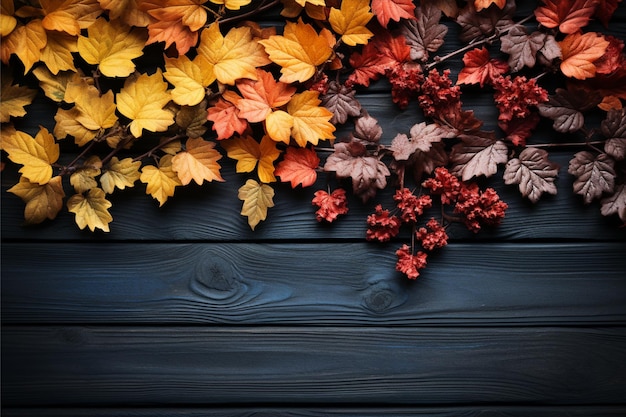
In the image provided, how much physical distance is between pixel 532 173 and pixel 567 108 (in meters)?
0.13

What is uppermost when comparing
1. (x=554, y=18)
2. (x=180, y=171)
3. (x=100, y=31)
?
(x=554, y=18)

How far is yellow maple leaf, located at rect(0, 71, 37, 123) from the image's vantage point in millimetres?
979

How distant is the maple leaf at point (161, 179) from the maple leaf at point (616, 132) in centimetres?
78

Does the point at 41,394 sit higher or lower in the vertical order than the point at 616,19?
lower

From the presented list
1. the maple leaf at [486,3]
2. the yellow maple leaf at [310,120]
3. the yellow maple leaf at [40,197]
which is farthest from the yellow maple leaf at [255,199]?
the maple leaf at [486,3]

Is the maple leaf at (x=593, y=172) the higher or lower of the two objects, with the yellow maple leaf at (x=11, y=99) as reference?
higher

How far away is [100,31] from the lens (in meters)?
0.95

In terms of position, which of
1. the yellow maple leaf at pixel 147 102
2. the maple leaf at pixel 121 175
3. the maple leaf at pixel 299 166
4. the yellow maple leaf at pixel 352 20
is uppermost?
the yellow maple leaf at pixel 352 20

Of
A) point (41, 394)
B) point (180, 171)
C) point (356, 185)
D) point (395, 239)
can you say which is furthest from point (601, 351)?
point (41, 394)

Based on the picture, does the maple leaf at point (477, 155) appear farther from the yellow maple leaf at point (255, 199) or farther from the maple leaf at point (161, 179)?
the maple leaf at point (161, 179)

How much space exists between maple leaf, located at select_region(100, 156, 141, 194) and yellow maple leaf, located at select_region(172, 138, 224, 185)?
0.08m

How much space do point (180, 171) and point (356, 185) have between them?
320 mm

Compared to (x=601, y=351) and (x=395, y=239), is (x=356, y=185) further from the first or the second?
(x=601, y=351)

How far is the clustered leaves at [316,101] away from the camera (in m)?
0.95
